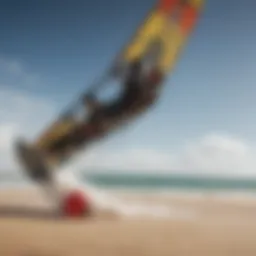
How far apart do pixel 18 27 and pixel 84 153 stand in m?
0.57

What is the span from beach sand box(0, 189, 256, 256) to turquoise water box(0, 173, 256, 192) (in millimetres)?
49

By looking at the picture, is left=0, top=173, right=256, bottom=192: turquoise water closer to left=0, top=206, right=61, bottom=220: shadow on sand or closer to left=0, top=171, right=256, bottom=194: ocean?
left=0, top=171, right=256, bottom=194: ocean

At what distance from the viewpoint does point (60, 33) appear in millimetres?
2094

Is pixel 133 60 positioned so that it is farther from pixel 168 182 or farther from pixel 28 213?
pixel 28 213

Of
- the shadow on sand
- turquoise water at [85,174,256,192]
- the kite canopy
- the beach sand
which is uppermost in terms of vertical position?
the kite canopy

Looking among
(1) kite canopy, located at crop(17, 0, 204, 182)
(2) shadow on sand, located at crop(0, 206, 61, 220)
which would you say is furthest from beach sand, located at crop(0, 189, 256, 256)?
(1) kite canopy, located at crop(17, 0, 204, 182)

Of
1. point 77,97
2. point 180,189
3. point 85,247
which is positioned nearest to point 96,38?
point 77,97

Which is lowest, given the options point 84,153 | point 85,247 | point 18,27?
point 85,247

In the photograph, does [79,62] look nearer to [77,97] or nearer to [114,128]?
[77,97]

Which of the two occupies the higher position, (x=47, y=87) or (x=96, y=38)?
(x=96, y=38)

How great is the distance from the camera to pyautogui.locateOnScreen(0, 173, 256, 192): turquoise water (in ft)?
6.61

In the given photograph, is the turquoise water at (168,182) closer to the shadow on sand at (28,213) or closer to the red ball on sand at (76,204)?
the red ball on sand at (76,204)

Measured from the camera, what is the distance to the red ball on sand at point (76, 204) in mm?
2051

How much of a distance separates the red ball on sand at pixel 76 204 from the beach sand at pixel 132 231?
4cm
